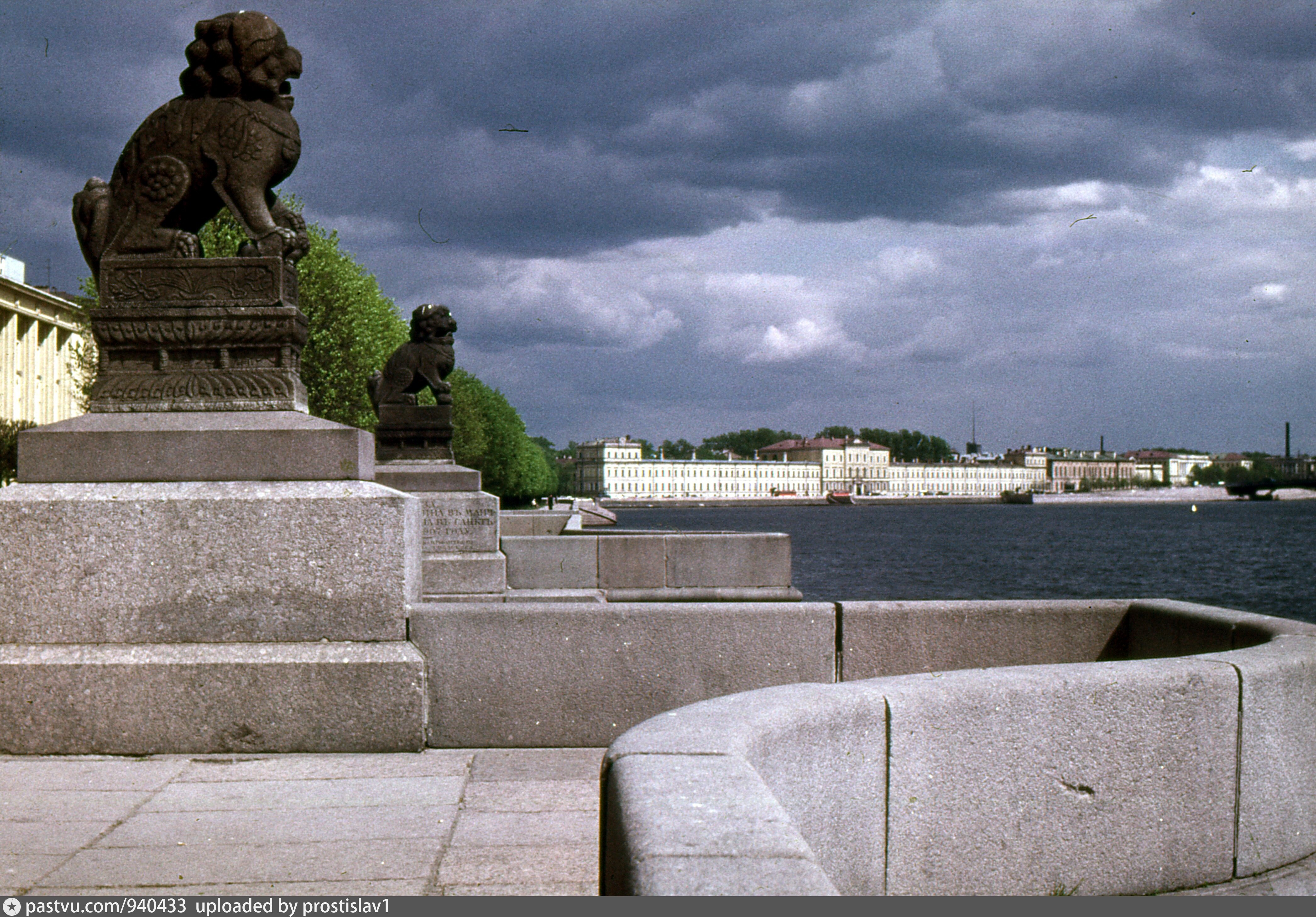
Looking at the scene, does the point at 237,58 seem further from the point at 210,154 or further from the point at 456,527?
the point at 456,527

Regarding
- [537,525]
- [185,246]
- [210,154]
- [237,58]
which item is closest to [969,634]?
[185,246]

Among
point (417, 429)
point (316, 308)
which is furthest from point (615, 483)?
point (417, 429)

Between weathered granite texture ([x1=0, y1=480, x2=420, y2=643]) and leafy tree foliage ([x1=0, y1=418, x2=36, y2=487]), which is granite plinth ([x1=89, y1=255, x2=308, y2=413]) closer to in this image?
weathered granite texture ([x1=0, y1=480, x2=420, y2=643])

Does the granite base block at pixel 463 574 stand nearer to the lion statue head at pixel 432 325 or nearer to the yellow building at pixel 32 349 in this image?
the lion statue head at pixel 432 325

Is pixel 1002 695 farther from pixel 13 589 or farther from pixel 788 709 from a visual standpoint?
pixel 13 589

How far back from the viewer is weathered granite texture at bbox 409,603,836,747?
16.3 ft

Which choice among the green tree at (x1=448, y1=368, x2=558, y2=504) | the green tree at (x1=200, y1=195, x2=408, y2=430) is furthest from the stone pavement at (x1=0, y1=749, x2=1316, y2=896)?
the green tree at (x1=448, y1=368, x2=558, y2=504)

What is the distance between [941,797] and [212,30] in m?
4.85

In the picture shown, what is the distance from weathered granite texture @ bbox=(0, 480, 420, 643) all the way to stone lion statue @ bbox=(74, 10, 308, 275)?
1343mm

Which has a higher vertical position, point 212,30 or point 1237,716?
point 212,30

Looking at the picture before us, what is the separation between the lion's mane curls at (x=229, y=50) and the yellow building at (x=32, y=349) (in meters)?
49.7

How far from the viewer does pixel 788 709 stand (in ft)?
9.42

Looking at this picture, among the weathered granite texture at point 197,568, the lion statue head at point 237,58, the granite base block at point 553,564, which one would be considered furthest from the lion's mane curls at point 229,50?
the granite base block at point 553,564

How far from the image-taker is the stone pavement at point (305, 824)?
323cm
